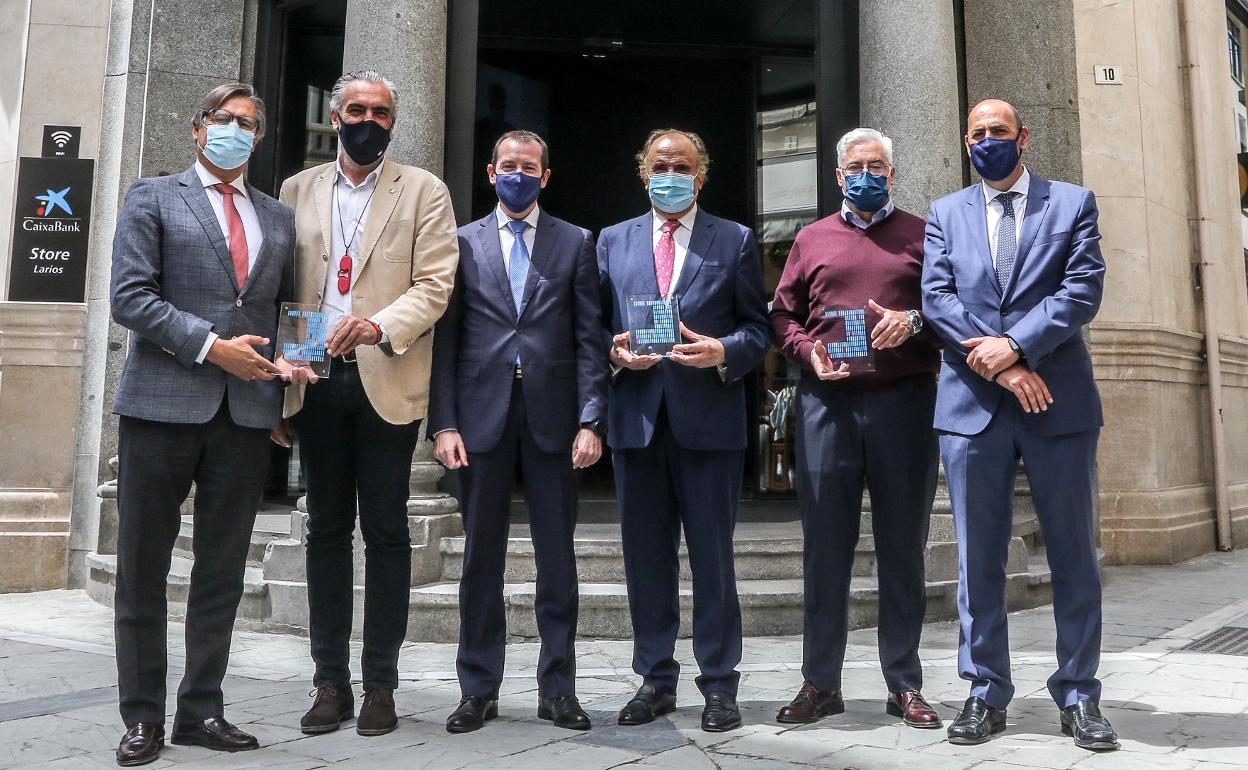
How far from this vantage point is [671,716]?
3951 mm

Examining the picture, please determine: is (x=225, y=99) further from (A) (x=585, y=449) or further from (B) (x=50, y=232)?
(B) (x=50, y=232)

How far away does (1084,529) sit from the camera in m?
3.67

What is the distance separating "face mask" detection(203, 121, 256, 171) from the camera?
373 cm

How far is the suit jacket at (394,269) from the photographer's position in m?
3.79

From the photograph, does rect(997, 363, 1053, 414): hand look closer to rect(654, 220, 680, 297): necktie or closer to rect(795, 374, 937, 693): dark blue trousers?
rect(795, 374, 937, 693): dark blue trousers

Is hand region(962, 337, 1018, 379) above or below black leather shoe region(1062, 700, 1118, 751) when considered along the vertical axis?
above

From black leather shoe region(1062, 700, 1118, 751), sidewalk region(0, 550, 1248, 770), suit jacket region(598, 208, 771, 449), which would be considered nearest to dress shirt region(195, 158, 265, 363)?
suit jacket region(598, 208, 771, 449)

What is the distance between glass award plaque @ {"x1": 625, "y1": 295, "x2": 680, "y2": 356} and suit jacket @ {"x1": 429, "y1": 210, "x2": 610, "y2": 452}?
311 millimetres

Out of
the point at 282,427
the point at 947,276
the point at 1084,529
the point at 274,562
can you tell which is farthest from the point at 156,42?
the point at 1084,529

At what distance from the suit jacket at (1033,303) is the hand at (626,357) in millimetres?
1060

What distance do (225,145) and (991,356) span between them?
286 centimetres

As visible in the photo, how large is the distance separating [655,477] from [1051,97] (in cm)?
534

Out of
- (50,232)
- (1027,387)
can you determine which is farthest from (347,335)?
(50,232)

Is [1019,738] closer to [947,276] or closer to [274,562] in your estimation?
[947,276]
